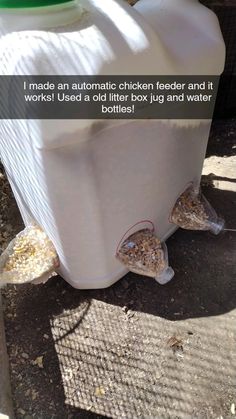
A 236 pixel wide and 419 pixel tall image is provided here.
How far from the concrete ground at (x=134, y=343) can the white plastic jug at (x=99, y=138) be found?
170mm

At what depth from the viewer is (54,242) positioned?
5.83ft

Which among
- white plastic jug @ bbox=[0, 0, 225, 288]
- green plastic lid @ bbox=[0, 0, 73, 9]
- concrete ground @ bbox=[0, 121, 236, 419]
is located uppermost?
green plastic lid @ bbox=[0, 0, 73, 9]

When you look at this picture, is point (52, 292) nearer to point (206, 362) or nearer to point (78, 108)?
Answer: point (206, 362)

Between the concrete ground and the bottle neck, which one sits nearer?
the bottle neck

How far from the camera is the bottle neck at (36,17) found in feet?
4.23

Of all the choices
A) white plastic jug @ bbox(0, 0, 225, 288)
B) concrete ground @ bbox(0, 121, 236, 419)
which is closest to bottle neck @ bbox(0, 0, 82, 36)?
white plastic jug @ bbox(0, 0, 225, 288)

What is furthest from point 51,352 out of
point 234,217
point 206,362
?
point 234,217

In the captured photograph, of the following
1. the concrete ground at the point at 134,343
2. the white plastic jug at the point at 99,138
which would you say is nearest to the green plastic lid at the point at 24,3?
the white plastic jug at the point at 99,138

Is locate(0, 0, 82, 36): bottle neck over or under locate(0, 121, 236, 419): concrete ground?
over

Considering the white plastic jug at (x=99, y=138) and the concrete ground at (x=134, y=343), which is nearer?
the white plastic jug at (x=99, y=138)

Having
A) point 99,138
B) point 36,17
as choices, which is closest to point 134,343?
point 99,138

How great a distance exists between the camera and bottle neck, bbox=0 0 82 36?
1.29 meters

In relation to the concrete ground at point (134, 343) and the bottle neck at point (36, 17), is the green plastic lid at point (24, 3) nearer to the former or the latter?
the bottle neck at point (36, 17)

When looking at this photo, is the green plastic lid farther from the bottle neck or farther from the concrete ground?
the concrete ground
